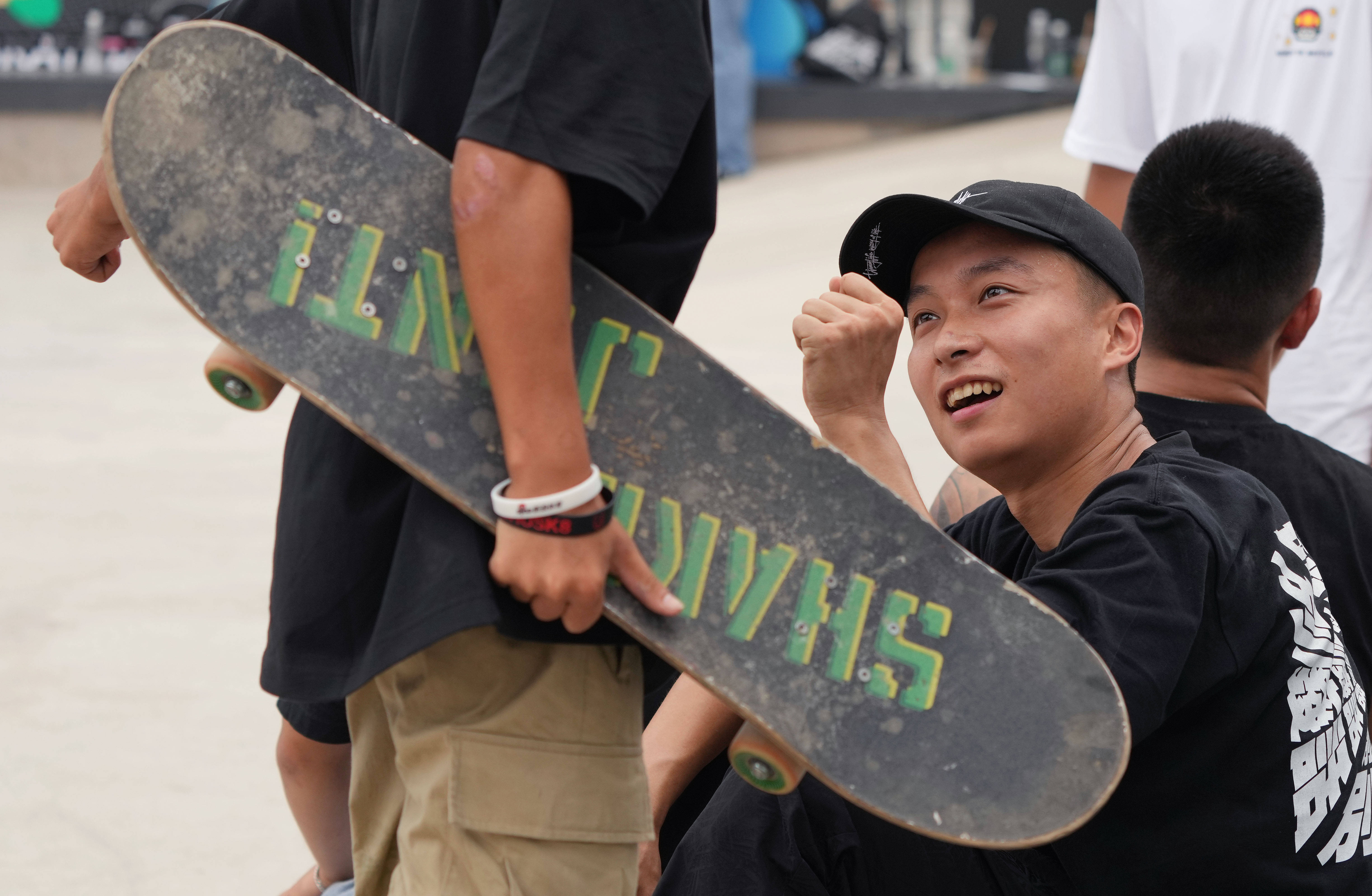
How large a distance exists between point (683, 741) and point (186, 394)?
4.32 m

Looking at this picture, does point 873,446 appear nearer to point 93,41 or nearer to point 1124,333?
point 1124,333

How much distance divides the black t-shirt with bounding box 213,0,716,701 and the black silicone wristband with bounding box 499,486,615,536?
0.28 ft

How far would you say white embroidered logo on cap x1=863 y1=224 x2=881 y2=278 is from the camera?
5.97 ft

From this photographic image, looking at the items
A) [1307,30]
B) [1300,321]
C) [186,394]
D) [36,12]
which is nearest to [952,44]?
[36,12]

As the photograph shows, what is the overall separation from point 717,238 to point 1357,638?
21.5 feet

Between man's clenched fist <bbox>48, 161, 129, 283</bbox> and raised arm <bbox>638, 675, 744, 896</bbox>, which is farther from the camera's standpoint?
raised arm <bbox>638, 675, 744, 896</bbox>

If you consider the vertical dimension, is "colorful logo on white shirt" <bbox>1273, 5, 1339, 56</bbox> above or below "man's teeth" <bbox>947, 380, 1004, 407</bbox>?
above

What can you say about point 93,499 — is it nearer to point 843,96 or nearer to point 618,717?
point 618,717

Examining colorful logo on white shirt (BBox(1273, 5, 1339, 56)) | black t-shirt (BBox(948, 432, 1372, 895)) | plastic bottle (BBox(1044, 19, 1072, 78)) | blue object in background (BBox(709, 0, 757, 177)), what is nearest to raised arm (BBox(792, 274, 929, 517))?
black t-shirt (BBox(948, 432, 1372, 895))

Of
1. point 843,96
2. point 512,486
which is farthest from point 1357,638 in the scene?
point 843,96

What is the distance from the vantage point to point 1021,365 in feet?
5.47

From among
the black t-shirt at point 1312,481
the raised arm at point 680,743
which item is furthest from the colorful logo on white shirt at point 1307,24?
the raised arm at point 680,743

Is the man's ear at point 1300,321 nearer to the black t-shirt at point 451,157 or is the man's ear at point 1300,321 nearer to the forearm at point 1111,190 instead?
the forearm at point 1111,190

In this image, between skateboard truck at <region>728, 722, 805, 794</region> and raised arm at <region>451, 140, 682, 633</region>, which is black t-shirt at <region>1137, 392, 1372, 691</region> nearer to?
skateboard truck at <region>728, 722, 805, 794</region>
